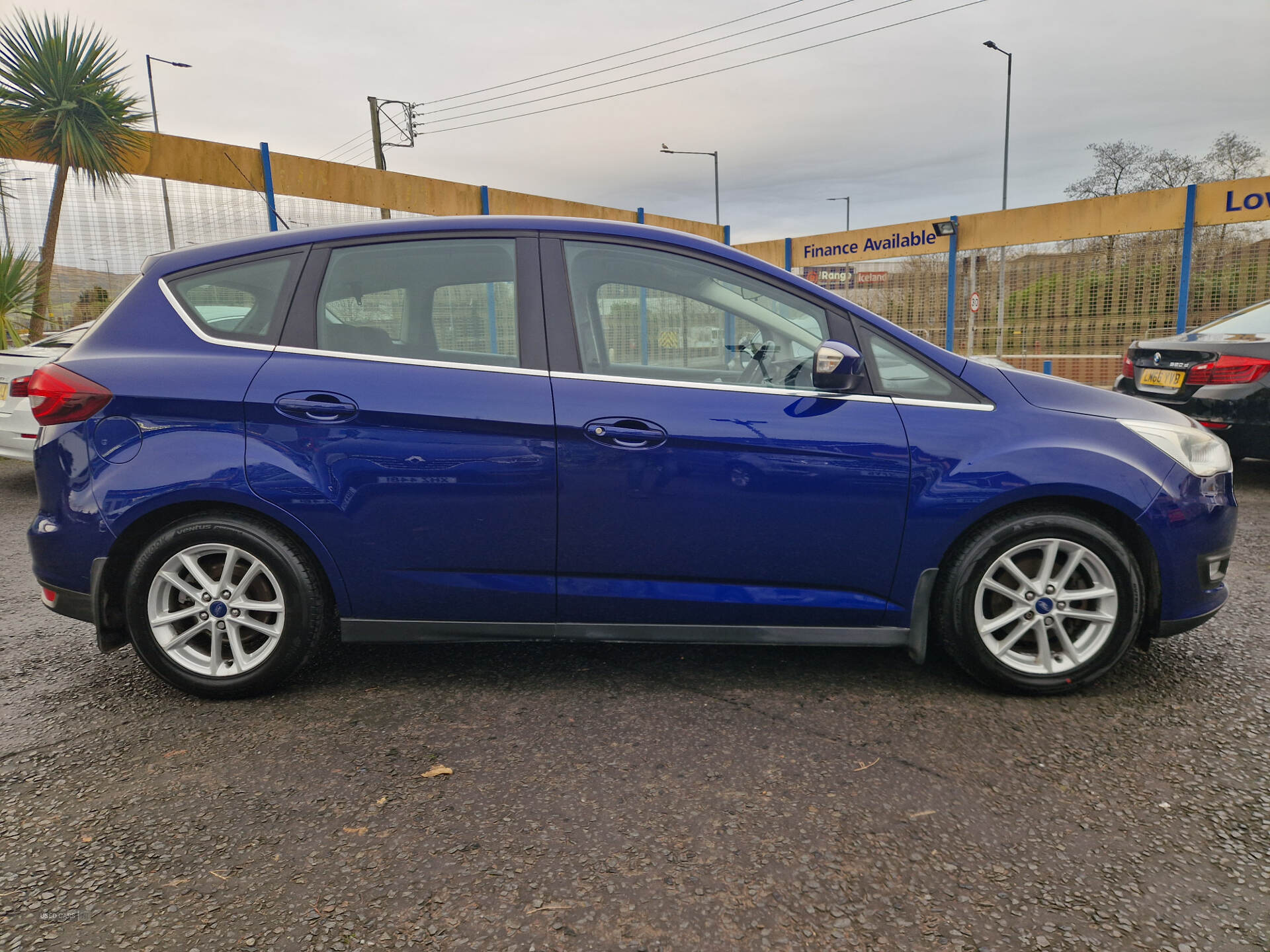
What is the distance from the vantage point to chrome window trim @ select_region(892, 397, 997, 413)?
2.93 metres

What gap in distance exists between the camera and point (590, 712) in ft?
9.59

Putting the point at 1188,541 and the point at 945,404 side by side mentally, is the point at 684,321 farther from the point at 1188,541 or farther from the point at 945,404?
the point at 1188,541

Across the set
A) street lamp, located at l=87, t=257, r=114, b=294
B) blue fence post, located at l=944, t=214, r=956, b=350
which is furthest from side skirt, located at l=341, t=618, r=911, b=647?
blue fence post, located at l=944, t=214, r=956, b=350

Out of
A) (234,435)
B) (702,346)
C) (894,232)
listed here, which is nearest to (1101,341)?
(894,232)

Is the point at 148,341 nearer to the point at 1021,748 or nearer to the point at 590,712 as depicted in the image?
the point at 590,712

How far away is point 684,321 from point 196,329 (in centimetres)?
178

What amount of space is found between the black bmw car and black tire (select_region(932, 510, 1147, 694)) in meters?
4.20

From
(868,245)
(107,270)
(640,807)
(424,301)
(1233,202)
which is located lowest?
(640,807)

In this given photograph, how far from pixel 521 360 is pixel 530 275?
343mm

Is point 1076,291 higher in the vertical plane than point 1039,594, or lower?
higher

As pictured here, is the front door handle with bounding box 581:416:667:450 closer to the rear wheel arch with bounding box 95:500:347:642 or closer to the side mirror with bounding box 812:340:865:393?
the side mirror with bounding box 812:340:865:393

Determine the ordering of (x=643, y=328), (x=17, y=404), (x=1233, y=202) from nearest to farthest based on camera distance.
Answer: (x=643, y=328) → (x=17, y=404) → (x=1233, y=202)

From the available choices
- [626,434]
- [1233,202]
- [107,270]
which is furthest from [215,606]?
[1233,202]

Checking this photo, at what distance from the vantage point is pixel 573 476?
9.37ft
